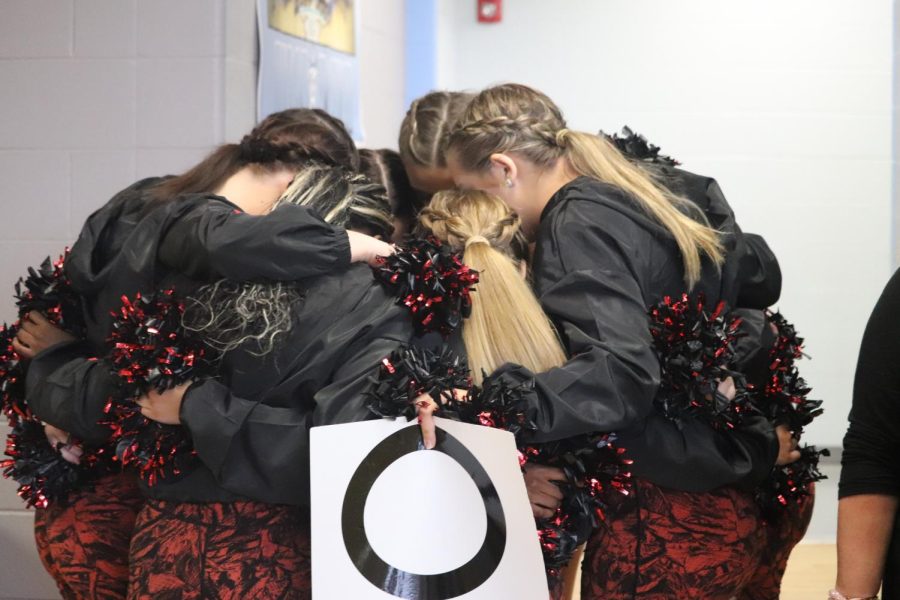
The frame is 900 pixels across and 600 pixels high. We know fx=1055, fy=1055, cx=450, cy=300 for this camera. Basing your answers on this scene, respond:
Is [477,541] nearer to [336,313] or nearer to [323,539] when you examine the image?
[323,539]

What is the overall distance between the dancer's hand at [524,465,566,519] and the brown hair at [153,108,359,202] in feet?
2.64

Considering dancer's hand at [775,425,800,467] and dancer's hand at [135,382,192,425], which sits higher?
dancer's hand at [135,382,192,425]

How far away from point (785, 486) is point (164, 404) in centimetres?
132

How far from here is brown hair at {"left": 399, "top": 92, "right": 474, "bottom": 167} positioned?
2.87 meters

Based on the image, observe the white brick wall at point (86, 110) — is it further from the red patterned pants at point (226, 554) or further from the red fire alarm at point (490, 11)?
the red fire alarm at point (490, 11)

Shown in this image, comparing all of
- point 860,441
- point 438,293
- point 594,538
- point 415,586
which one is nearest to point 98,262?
point 438,293

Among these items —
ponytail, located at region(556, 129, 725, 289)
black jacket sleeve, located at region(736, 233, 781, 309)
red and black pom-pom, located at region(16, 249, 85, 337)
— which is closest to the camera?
ponytail, located at region(556, 129, 725, 289)

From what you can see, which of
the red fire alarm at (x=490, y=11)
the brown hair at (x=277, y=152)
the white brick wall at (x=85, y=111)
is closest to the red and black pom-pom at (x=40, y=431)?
the brown hair at (x=277, y=152)

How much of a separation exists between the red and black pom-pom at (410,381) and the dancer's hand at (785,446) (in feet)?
2.76

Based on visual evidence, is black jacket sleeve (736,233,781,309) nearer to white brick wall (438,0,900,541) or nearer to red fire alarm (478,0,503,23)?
white brick wall (438,0,900,541)

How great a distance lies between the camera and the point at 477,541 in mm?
1777

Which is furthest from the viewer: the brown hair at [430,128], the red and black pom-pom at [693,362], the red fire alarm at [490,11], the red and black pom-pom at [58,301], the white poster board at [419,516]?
the red fire alarm at [490,11]

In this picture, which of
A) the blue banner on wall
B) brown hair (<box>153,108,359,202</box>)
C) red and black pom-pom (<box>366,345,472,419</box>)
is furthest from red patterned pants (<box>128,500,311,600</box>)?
the blue banner on wall

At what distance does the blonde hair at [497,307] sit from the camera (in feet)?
6.72
